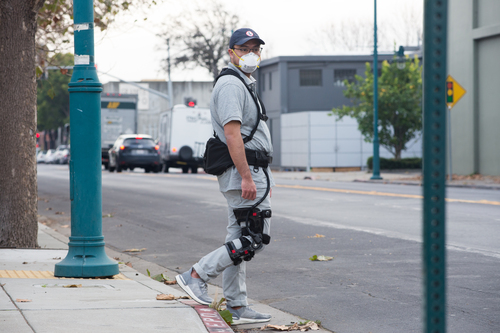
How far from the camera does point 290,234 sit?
10258 mm

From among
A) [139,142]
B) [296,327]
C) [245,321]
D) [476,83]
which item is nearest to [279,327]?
[296,327]

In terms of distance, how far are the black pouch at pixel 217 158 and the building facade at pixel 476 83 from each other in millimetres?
22825

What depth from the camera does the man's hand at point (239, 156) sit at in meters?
4.59

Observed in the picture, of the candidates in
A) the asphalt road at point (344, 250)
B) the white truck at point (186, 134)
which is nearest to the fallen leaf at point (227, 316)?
the asphalt road at point (344, 250)

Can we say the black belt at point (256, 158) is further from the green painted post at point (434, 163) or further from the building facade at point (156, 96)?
the building facade at point (156, 96)

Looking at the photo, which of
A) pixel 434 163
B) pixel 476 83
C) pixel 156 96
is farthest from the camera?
pixel 156 96

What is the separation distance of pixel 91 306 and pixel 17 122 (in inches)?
150

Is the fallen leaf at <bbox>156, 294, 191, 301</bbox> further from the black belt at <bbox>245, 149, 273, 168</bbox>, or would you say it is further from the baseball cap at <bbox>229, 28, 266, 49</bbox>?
the baseball cap at <bbox>229, 28, 266, 49</bbox>

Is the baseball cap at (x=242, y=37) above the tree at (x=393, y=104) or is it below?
below

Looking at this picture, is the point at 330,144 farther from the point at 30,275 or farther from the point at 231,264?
the point at 231,264

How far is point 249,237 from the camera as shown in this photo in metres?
4.68

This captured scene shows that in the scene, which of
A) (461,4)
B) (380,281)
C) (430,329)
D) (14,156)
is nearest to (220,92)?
(380,281)

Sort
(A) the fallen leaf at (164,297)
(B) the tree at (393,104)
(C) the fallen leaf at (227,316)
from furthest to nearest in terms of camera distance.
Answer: (B) the tree at (393,104) → (A) the fallen leaf at (164,297) → (C) the fallen leaf at (227,316)

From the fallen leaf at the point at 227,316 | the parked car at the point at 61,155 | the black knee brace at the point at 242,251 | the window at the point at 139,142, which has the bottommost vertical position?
the fallen leaf at the point at 227,316
